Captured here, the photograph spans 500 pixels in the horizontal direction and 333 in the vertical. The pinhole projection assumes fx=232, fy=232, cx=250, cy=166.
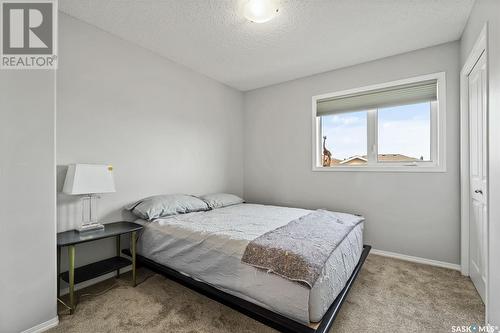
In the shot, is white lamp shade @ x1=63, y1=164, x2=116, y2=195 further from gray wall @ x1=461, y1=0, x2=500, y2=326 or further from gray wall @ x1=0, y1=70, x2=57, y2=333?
gray wall @ x1=461, y1=0, x2=500, y2=326

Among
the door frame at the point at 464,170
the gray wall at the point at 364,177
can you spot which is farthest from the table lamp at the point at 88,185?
the door frame at the point at 464,170

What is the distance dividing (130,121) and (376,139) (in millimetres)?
3213

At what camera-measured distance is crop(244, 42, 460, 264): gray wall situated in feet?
8.89

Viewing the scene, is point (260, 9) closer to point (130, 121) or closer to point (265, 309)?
point (130, 121)

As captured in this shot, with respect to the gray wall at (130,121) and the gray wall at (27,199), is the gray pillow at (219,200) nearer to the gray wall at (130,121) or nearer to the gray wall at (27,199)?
the gray wall at (130,121)

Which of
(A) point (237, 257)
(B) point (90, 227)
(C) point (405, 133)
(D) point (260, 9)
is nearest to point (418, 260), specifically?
(C) point (405, 133)

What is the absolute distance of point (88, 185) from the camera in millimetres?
2062

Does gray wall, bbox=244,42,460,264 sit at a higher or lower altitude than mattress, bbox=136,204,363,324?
higher

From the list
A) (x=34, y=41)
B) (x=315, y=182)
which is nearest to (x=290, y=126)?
(x=315, y=182)

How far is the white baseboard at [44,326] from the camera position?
5.33 ft

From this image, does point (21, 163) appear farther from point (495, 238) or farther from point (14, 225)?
point (495, 238)

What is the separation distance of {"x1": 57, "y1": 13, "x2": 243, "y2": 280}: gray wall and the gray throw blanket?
175 cm

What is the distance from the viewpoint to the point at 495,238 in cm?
150

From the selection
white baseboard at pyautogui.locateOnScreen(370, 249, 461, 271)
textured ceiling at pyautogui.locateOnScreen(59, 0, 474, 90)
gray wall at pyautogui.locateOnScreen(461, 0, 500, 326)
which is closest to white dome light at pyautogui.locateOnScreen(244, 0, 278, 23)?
textured ceiling at pyautogui.locateOnScreen(59, 0, 474, 90)
